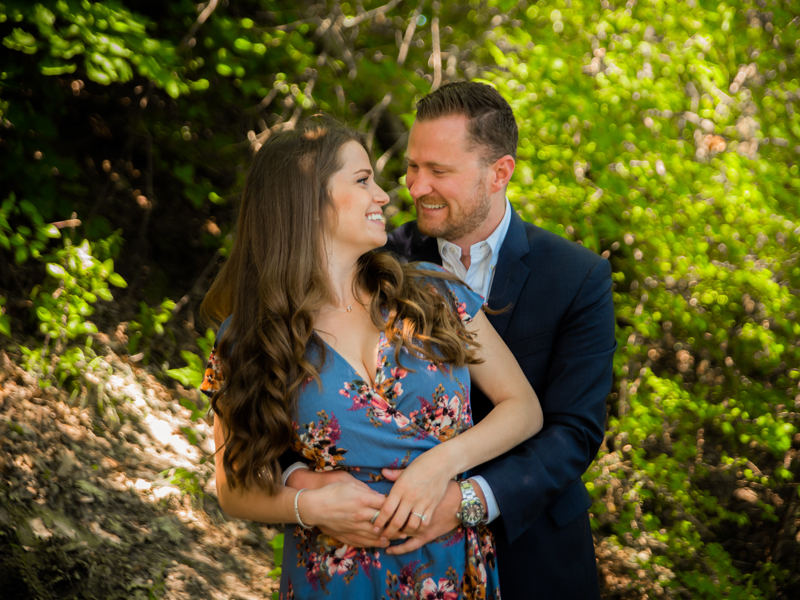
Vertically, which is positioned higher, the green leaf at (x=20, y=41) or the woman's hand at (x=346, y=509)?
the green leaf at (x=20, y=41)

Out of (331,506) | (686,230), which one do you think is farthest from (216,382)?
(686,230)

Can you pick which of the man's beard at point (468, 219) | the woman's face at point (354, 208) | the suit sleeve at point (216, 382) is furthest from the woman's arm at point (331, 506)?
the man's beard at point (468, 219)

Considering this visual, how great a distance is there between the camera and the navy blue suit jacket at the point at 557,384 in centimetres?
182

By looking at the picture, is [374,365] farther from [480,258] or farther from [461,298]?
[480,258]

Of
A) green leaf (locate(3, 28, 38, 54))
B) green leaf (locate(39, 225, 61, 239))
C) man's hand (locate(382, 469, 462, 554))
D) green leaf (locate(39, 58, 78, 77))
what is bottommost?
man's hand (locate(382, 469, 462, 554))

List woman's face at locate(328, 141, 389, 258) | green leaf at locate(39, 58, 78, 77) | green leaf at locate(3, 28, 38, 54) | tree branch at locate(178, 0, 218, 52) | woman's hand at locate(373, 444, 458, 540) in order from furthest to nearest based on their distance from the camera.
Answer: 1. tree branch at locate(178, 0, 218, 52)
2. green leaf at locate(39, 58, 78, 77)
3. green leaf at locate(3, 28, 38, 54)
4. woman's face at locate(328, 141, 389, 258)
5. woman's hand at locate(373, 444, 458, 540)

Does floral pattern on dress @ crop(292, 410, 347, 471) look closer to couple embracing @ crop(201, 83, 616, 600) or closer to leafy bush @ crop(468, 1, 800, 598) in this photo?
couple embracing @ crop(201, 83, 616, 600)

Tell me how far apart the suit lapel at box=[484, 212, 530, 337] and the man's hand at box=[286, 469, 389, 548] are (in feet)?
2.36

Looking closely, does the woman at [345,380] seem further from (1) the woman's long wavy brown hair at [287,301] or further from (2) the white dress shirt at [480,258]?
(2) the white dress shirt at [480,258]

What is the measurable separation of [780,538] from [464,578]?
288cm

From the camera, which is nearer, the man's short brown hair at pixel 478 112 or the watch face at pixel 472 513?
the watch face at pixel 472 513

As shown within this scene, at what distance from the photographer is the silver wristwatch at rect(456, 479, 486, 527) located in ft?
5.35

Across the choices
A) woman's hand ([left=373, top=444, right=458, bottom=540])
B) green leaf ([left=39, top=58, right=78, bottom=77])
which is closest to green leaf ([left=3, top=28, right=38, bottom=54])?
green leaf ([left=39, top=58, right=78, bottom=77])

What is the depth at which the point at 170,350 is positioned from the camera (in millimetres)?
3705
